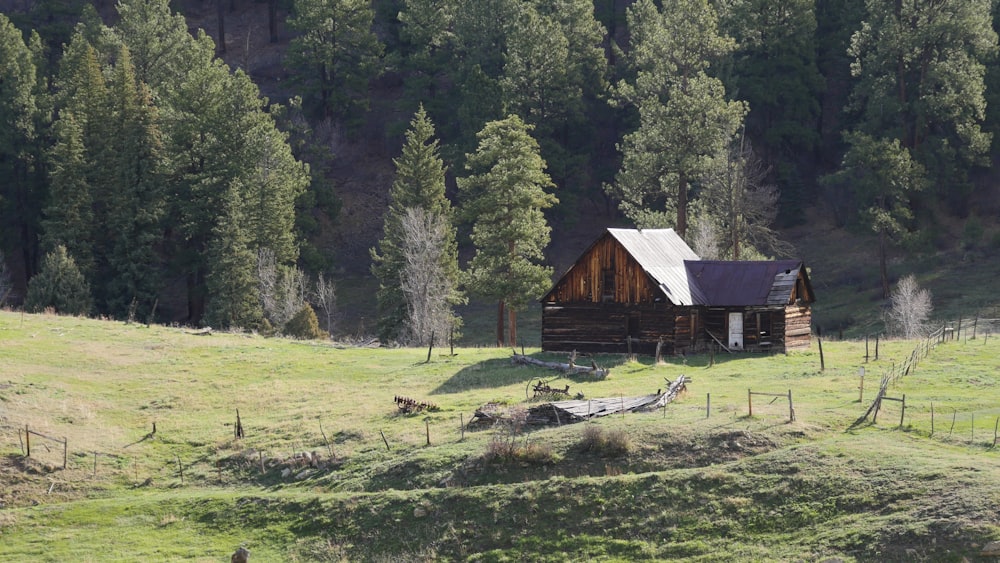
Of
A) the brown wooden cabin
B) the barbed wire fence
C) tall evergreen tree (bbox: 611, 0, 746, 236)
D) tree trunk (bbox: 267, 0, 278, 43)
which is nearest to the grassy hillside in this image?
the barbed wire fence

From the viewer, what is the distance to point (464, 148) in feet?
301

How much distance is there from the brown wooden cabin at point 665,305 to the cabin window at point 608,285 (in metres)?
0.05

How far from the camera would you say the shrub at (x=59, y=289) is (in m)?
71.7

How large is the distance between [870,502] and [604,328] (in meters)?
27.1

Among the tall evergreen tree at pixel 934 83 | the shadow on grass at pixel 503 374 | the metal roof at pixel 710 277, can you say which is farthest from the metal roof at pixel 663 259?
the tall evergreen tree at pixel 934 83

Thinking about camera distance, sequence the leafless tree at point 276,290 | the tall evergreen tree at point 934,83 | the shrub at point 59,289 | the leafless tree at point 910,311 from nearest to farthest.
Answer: the leafless tree at point 910,311
the leafless tree at point 276,290
the shrub at point 59,289
the tall evergreen tree at point 934,83

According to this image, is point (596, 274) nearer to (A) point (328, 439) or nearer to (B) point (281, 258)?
(A) point (328, 439)

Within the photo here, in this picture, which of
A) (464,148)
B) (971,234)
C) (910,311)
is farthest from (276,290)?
(971,234)

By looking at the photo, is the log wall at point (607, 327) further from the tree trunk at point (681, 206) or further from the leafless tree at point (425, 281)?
the tree trunk at point (681, 206)

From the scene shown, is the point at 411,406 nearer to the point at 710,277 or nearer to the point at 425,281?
the point at 710,277

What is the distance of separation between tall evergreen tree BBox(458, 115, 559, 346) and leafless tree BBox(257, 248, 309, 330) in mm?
12712

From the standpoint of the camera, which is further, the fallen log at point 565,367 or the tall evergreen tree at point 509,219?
the tall evergreen tree at point 509,219

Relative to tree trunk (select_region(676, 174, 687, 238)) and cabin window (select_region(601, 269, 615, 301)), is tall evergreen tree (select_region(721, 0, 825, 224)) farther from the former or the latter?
cabin window (select_region(601, 269, 615, 301))

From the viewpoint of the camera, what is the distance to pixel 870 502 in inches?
1202
